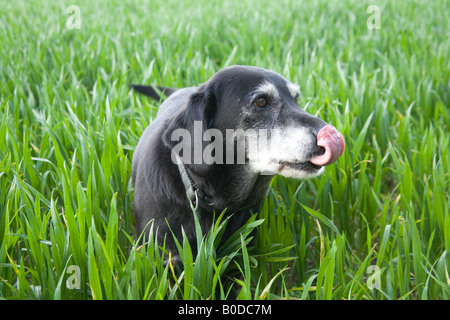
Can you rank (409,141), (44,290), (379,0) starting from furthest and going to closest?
(379,0) → (409,141) → (44,290)

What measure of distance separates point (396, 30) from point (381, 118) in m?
3.18

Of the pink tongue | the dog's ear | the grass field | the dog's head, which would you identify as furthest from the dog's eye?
the grass field

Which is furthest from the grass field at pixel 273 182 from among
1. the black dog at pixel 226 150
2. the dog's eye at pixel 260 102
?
the dog's eye at pixel 260 102

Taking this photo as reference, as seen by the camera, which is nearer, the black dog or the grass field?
the grass field

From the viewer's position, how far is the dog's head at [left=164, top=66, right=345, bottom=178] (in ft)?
5.93

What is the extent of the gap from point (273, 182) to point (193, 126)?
81 centimetres

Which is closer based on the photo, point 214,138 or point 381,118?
point 214,138

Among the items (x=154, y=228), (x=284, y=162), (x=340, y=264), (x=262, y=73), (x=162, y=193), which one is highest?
(x=262, y=73)

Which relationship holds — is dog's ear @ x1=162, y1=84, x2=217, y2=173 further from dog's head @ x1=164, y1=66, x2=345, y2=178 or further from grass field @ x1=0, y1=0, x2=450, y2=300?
grass field @ x1=0, y1=0, x2=450, y2=300

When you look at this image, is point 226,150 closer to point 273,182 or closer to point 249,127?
point 249,127

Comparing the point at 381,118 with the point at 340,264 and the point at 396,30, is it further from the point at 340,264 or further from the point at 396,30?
the point at 396,30
